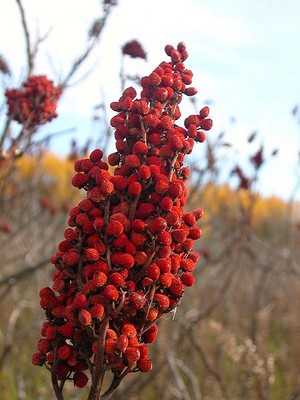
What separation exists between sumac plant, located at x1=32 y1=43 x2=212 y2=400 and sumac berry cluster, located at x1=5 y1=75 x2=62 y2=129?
1030mm

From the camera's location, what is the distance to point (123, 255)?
1.41 meters

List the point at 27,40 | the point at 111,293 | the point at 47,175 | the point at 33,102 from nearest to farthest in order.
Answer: the point at 111,293
the point at 33,102
the point at 27,40
the point at 47,175

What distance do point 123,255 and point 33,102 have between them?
4.43 feet

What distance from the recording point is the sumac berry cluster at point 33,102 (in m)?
2.51

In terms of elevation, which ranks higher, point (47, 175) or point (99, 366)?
point (47, 175)

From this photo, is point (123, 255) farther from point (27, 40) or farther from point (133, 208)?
point (27, 40)

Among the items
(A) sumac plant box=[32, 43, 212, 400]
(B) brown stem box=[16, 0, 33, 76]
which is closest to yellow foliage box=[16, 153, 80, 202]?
(B) brown stem box=[16, 0, 33, 76]

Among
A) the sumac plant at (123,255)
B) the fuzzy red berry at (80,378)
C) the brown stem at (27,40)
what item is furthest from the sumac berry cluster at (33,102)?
the fuzzy red berry at (80,378)

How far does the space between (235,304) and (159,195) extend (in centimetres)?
874

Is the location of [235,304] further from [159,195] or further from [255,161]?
[159,195]

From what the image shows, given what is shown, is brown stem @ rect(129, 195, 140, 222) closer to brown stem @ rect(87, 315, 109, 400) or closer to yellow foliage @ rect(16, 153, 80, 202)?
brown stem @ rect(87, 315, 109, 400)

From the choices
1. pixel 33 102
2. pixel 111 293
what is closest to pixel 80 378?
pixel 111 293

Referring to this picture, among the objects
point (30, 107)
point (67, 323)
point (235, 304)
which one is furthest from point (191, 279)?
point (235, 304)

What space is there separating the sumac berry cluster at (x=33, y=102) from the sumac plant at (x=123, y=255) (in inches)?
40.5
